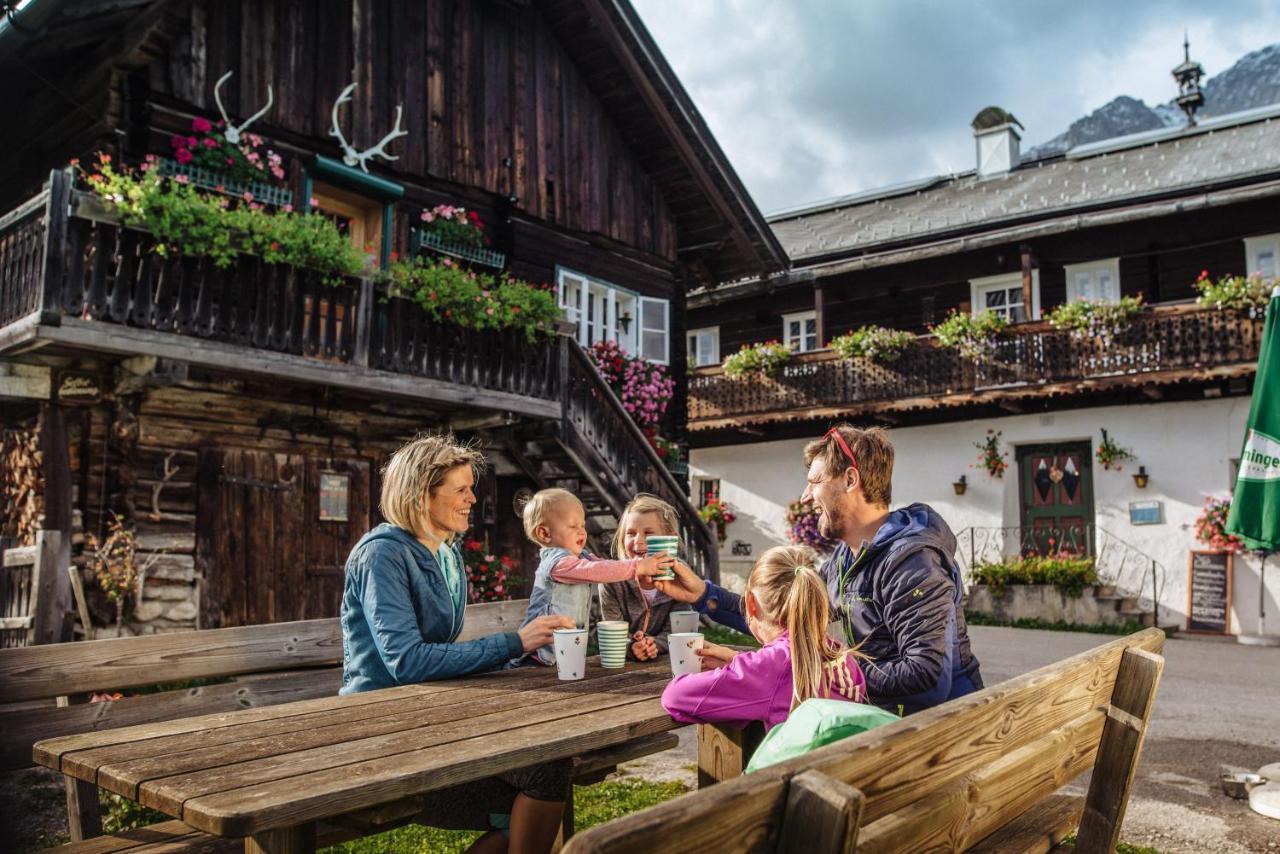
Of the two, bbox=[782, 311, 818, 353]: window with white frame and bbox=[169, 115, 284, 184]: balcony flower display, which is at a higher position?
bbox=[782, 311, 818, 353]: window with white frame

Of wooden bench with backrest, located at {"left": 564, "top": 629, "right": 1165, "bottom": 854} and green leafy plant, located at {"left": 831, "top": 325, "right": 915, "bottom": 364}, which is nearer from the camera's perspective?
wooden bench with backrest, located at {"left": 564, "top": 629, "right": 1165, "bottom": 854}

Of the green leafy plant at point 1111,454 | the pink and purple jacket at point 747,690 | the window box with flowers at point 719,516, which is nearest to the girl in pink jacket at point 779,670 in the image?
the pink and purple jacket at point 747,690

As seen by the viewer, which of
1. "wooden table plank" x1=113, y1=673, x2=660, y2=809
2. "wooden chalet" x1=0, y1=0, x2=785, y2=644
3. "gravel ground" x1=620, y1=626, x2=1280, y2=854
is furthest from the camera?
"wooden chalet" x1=0, y1=0, x2=785, y2=644

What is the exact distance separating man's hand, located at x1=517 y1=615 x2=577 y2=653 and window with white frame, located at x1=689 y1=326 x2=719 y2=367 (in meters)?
20.4

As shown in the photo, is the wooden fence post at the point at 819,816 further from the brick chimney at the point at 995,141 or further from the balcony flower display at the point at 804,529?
the brick chimney at the point at 995,141

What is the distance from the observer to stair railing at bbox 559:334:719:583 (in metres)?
12.0

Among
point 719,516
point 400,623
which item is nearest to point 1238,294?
point 719,516

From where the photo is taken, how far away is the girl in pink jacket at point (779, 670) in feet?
9.24

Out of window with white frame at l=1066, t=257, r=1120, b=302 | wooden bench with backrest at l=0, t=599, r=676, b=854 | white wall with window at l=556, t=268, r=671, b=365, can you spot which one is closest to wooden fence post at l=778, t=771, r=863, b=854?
wooden bench with backrest at l=0, t=599, r=676, b=854

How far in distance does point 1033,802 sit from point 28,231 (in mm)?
8622

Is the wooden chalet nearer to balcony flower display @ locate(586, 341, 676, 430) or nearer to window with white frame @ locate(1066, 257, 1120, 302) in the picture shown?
balcony flower display @ locate(586, 341, 676, 430)

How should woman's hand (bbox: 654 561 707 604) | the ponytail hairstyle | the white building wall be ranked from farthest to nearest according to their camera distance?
the white building wall → woman's hand (bbox: 654 561 707 604) → the ponytail hairstyle

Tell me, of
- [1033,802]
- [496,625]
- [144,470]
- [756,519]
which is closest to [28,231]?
[144,470]

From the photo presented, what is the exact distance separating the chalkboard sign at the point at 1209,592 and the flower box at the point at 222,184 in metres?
14.1
